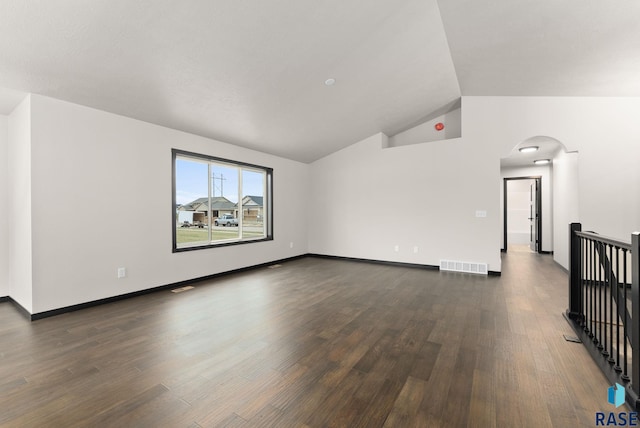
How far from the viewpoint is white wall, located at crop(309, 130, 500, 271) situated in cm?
514

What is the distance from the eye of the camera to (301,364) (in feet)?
6.98

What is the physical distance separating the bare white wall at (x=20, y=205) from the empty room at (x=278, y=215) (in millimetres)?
50

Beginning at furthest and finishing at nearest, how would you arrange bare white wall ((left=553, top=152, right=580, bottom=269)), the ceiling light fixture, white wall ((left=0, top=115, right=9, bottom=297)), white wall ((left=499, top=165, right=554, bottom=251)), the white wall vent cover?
white wall ((left=499, top=165, right=554, bottom=251)) < the ceiling light fixture < the white wall vent cover < bare white wall ((left=553, top=152, right=580, bottom=269)) < white wall ((left=0, top=115, right=9, bottom=297))

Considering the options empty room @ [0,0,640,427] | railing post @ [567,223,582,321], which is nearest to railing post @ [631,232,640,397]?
empty room @ [0,0,640,427]

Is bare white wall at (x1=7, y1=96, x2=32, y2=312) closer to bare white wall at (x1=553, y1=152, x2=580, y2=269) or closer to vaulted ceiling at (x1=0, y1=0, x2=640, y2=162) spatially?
vaulted ceiling at (x1=0, y1=0, x2=640, y2=162)

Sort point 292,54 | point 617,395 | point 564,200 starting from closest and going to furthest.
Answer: point 617,395, point 292,54, point 564,200

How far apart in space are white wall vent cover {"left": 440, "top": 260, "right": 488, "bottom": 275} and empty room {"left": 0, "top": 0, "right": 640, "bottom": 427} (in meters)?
0.03

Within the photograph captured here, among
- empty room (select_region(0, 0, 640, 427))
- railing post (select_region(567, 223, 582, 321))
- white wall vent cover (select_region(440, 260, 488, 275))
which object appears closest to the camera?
empty room (select_region(0, 0, 640, 427))

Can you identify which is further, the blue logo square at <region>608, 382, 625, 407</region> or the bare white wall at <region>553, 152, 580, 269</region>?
the bare white wall at <region>553, 152, 580, 269</region>

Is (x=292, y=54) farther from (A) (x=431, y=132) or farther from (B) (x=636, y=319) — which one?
(A) (x=431, y=132)

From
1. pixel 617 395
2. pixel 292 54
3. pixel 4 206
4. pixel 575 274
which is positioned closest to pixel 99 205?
pixel 4 206

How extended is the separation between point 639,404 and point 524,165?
783 centimetres

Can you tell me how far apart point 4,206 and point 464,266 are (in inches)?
282

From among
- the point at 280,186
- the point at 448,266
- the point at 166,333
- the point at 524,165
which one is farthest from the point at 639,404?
the point at 524,165
